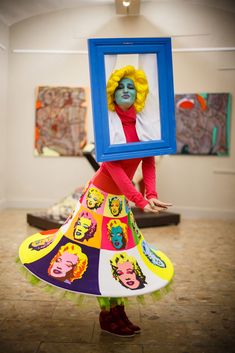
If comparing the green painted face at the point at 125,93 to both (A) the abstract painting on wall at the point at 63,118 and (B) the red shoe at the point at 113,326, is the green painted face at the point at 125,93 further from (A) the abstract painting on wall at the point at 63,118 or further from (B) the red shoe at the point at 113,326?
(A) the abstract painting on wall at the point at 63,118

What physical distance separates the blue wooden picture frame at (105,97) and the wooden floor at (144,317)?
0.84 meters

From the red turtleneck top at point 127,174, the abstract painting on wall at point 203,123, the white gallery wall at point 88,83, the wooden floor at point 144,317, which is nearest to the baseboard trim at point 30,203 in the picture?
the white gallery wall at point 88,83

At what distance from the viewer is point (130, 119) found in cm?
217

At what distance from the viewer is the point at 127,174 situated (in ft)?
7.38

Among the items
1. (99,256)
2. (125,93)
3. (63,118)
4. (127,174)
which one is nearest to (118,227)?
(99,256)

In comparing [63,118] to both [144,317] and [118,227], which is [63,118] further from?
[118,227]

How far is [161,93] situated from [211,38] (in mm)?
4903

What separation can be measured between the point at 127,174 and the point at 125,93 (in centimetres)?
43

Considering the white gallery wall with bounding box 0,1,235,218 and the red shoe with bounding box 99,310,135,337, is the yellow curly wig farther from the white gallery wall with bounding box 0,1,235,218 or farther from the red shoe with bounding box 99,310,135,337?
the white gallery wall with bounding box 0,1,235,218

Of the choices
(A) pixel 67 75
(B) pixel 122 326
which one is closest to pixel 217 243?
(B) pixel 122 326

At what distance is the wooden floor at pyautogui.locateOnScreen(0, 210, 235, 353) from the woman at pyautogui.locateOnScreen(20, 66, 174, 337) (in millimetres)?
215

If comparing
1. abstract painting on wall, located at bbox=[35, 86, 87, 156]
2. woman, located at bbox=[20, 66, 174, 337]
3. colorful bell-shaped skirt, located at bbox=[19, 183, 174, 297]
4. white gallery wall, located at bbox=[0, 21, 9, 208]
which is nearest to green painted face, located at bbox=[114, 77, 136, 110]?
woman, located at bbox=[20, 66, 174, 337]

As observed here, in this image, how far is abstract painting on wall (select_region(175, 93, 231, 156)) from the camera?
6562 mm

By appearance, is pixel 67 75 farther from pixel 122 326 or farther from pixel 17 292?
pixel 122 326
